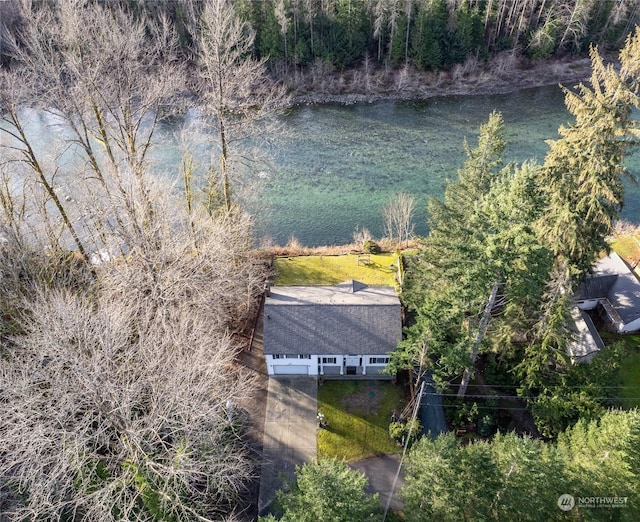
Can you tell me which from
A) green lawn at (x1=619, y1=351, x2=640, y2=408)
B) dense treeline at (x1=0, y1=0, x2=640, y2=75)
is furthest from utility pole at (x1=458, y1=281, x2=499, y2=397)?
dense treeline at (x1=0, y1=0, x2=640, y2=75)

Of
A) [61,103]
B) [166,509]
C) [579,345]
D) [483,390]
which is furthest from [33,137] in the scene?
[579,345]

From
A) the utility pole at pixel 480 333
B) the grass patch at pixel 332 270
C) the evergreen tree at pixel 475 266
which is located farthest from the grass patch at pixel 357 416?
the grass patch at pixel 332 270

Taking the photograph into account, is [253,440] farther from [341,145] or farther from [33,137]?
[33,137]

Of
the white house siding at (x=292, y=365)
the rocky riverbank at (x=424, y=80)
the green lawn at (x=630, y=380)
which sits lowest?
the green lawn at (x=630, y=380)

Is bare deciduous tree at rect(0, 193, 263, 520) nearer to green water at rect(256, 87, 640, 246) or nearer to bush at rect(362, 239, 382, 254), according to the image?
bush at rect(362, 239, 382, 254)

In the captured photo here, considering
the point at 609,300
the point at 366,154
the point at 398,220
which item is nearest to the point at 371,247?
the point at 398,220
